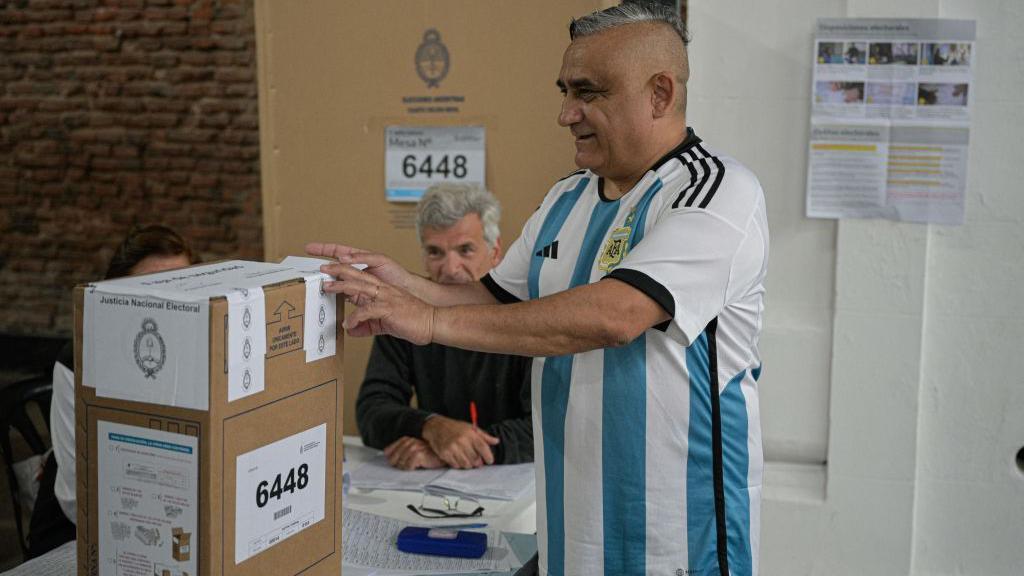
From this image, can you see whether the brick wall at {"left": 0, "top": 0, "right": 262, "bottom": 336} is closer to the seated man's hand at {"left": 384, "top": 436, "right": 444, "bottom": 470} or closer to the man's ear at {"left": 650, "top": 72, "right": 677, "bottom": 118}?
the seated man's hand at {"left": 384, "top": 436, "right": 444, "bottom": 470}

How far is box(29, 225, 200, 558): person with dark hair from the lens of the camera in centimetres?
201

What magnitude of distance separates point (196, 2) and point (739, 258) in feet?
18.1

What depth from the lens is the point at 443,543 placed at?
1.66m

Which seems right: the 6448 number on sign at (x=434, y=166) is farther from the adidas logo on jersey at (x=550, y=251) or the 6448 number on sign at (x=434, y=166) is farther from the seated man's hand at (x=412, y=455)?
the adidas logo on jersey at (x=550, y=251)

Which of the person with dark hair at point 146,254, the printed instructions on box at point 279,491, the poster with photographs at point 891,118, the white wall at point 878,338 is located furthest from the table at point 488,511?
the poster with photographs at point 891,118

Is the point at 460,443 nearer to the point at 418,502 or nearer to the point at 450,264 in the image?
the point at 418,502

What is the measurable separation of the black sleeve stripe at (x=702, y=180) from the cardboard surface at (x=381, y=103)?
158cm

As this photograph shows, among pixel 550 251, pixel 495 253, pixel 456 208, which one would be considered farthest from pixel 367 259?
pixel 495 253

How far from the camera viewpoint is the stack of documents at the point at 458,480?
2.08 meters

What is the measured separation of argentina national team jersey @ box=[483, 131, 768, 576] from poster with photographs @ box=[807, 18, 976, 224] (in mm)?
1175

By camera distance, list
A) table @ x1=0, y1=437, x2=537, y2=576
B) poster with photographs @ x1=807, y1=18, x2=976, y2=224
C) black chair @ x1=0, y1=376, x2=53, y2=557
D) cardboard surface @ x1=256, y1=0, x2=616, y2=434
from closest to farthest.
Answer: table @ x1=0, y1=437, x2=537, y2=576, black chair @ x1=0, y1=376, x2=53, y2=557, poster with photographs @ x1=807, y1=18, x2=976, y2=224, cardboard surface @ x1=256, y1=0, x2=616, y2=434

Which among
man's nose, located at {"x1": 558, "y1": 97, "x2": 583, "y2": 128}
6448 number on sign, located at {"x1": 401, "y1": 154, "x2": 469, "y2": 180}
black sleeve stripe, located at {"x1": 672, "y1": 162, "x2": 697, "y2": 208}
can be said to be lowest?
black sleeve stripe, located at {"x1": 672, "y1": 162, "x2": 697, "y2": 208}

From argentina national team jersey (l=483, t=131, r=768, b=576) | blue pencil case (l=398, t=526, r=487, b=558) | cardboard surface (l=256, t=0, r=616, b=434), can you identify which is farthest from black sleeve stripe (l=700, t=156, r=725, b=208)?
cardboard surface (l=256, t=0, r=616, b=434)

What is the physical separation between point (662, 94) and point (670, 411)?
0.50 m
